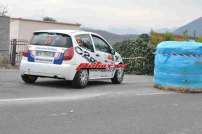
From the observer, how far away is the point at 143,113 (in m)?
11.8

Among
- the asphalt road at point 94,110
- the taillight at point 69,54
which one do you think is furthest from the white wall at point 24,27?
the taillight at point 69,54

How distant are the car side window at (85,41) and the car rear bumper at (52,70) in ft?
2.85

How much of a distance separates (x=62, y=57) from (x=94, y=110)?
3974 millimetres

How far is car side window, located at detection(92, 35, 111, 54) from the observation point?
17188 mm

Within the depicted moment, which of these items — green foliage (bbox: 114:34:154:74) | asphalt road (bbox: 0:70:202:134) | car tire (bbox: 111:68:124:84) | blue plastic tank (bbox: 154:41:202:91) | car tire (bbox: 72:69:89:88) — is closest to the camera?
asphalt road (bbox: 0:70:202:134)

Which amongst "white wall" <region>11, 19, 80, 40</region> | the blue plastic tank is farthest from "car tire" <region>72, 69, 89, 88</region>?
"white wall" <region>11, 19, 80, 40</region>

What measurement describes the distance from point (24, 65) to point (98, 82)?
346cm

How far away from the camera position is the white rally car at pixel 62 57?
51.2 feet

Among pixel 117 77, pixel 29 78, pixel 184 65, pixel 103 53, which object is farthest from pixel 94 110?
pixel 117 77

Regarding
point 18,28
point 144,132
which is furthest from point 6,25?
point 144,132

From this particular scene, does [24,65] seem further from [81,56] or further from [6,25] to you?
[6,25]

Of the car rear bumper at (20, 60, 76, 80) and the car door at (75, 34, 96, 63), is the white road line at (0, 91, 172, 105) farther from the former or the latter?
the car door at (75, 34, 96, 63)

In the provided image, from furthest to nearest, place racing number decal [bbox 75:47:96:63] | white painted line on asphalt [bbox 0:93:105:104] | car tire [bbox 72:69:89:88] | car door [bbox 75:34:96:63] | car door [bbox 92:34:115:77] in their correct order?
1. car door [bbox 92:34:115:77]
2. car door [bbox 75:34:96:63]
3. racing number decal [bbox 75:47:96:63]
4. car tire [bbox 72:69:89:88]
5. white painted line on asphalt [bbox 0:93:105:104]

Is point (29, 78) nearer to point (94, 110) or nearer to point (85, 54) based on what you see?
point (85, 54)
